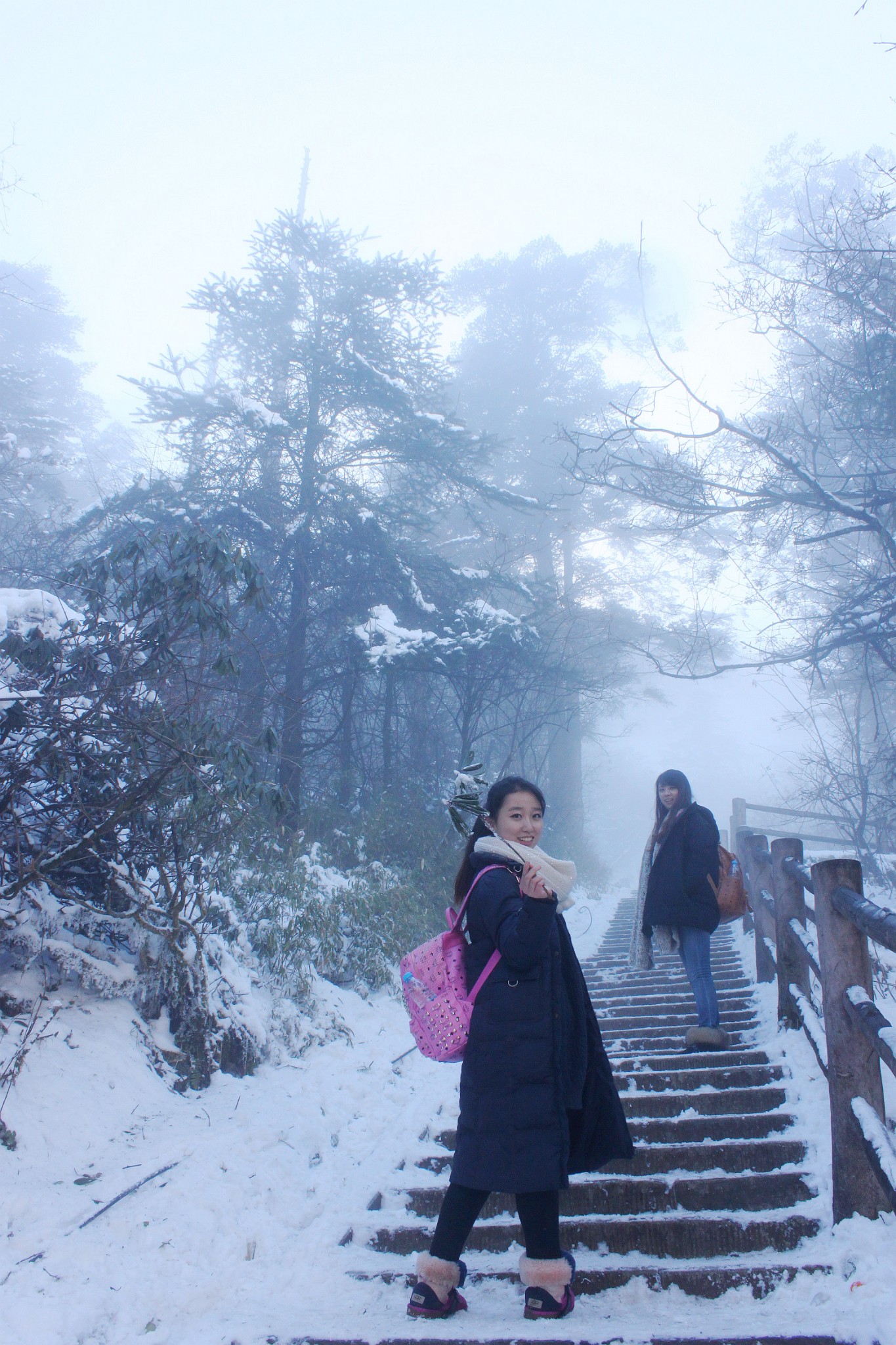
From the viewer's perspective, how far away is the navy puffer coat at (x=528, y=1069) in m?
2.30

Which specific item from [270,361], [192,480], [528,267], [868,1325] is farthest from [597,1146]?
[528,267]

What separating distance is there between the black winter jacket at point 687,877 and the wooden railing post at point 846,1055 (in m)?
1.70

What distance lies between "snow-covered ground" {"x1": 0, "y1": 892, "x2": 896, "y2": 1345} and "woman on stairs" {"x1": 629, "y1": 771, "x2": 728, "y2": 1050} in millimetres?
388

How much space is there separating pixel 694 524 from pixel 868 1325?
21.3ft

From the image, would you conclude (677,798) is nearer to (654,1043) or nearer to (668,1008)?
(654,1043)

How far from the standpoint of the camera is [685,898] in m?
4.56

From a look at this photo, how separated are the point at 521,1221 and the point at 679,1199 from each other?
845 millimetres

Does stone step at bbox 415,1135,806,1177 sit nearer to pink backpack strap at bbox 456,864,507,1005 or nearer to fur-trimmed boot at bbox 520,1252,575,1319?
fur-trimmed boot at bbox 520,1252,575,1319

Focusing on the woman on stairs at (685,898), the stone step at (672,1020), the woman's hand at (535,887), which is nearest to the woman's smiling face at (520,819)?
the woman's hand at (535,887)

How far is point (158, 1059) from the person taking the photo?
4004 millimetres

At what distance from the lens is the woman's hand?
2359 millimetres

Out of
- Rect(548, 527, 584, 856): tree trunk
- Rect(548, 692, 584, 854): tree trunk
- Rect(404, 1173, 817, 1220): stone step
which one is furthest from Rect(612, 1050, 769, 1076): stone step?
Rect(548, 692, 584, 854): tree trunk

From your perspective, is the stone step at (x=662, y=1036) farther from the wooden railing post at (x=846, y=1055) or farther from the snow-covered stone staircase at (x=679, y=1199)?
the wooden railing post at (x=846, y=1055)

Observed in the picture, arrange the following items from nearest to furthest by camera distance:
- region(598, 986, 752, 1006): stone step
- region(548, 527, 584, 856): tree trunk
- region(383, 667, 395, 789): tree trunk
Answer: region(598, 986, 752, 1006): stone step
region(383, 667, 395, 789): tree trunk
region(548, 527, 584, 856): tree trunk
